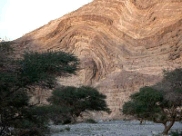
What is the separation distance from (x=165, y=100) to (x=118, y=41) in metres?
40.2

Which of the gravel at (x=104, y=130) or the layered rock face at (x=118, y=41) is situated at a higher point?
the layered rock face at (x=118, y=41)

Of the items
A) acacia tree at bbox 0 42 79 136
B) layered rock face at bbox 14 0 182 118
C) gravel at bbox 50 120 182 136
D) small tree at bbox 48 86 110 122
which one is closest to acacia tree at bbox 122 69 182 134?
gravel at bbox 50 120 182 136

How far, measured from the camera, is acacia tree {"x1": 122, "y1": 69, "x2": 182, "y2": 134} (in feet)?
47.5

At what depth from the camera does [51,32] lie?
63375mm

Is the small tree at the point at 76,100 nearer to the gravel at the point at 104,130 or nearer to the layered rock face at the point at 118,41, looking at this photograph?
the layered rock face at the point at 118,41

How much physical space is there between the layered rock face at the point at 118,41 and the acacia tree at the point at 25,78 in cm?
4011

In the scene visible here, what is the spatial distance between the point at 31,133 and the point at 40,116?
434mm

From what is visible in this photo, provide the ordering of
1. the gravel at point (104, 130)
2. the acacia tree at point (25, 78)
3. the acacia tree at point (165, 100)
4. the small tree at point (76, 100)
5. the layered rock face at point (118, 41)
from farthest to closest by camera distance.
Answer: the layered rock face at point (118, 41), the small tree at point (76, 100), the gravel at point (104, 130), the acacia tree at point (165, 100), the acacia tree at point (25, 78)

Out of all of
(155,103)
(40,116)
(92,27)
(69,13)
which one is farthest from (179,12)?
(40,116)

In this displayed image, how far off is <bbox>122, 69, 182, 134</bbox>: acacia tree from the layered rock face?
2810 cm

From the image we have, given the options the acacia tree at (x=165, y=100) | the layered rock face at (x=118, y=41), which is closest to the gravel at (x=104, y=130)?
the acacia tree at (x=165, y=100)

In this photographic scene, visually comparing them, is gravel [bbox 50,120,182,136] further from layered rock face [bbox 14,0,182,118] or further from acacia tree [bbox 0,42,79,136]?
layered rock face [bbox 14,0,182,118]

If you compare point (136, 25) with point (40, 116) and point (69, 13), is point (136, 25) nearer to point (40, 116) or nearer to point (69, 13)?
point (69, 13)

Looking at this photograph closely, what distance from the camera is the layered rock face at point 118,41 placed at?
51.9 m
